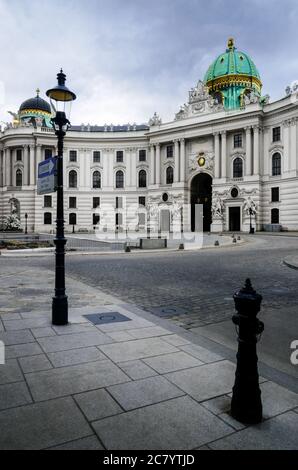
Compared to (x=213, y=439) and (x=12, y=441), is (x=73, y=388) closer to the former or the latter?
(x=12, y=441)

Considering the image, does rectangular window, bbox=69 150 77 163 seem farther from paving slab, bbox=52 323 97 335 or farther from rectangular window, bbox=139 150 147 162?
paving slab, bbox=52 323 97 335

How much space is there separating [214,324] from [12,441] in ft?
14.9

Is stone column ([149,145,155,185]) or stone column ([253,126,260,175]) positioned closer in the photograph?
stone column ([253,126,260,175])

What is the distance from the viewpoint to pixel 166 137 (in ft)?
202

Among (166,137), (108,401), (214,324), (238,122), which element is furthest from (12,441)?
(166,137)

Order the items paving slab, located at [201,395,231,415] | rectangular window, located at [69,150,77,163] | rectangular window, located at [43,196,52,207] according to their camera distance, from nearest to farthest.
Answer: paving slab, located at [201,395,231,415] < rectangular window, located at [43,196,52,207] < rectangular window, located at [69,150,77,163]

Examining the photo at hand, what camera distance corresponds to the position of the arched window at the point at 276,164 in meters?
50.6

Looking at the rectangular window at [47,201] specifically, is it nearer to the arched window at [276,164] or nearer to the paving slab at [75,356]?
the arched window at [276,164]

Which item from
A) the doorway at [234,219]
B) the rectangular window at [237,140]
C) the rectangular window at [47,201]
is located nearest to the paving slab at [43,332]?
the doorway at [234,219]

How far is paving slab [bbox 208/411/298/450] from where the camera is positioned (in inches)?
117

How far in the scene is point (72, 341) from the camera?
18.6 feet

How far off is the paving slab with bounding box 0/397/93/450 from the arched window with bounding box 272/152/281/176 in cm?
5185

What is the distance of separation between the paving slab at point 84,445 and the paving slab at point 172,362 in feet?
5.19

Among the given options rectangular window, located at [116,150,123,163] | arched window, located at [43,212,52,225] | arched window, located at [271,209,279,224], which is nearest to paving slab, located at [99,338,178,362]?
arched window, located at [271,209,279,224]
